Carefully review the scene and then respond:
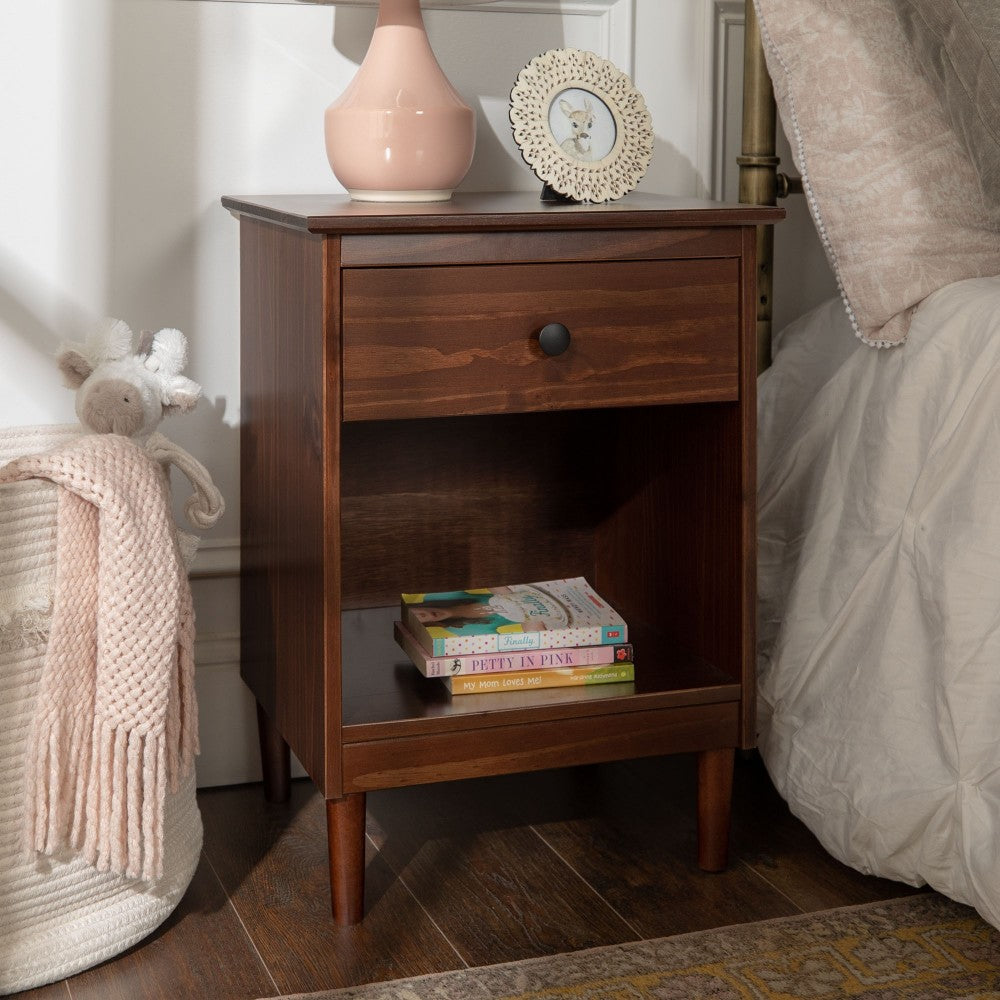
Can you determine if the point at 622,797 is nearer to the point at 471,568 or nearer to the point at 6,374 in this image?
the point at 471,568

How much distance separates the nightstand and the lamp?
0.04 meters

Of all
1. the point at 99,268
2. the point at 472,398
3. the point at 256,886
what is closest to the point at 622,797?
the point at 256,886

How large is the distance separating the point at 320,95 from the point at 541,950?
3.19ft

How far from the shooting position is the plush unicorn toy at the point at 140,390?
1.34m

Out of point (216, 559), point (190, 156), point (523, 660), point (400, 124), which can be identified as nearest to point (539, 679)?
point (523, 660)

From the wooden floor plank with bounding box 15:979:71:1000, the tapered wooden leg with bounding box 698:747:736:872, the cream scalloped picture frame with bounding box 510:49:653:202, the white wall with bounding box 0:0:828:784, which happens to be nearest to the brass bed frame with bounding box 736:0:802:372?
A: the white wall with bounding box 0:0:828:784

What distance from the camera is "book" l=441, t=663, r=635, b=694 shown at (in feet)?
4.37

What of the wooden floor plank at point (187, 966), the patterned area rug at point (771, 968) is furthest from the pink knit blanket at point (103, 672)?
the patterned area rug at point (771, 968)

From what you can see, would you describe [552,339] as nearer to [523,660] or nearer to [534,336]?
[534,336]

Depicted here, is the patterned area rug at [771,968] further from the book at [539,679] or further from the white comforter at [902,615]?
the book at [539,679]

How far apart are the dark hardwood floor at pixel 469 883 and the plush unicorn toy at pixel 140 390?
38 centimetres

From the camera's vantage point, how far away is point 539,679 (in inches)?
53.3

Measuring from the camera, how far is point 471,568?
5.37 feet

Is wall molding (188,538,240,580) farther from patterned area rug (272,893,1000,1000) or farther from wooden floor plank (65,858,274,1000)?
patterned area rug (272,893,1000,1000)
